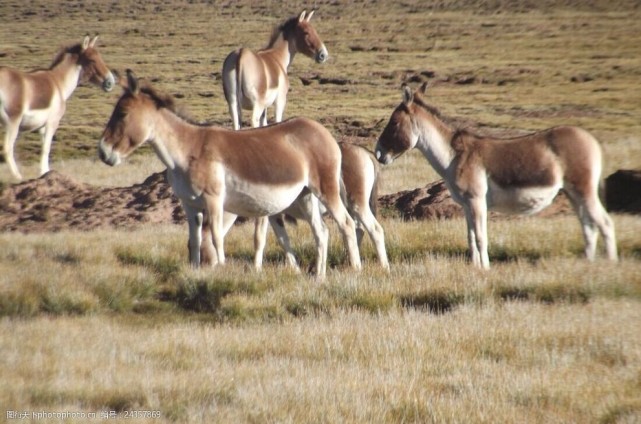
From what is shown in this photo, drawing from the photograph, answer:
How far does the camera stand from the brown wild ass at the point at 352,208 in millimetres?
12500

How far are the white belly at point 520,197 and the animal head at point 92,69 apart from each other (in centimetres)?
1306

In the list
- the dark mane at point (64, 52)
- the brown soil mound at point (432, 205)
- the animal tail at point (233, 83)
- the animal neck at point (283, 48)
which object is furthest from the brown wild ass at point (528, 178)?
the dark mane at point (64, 52)

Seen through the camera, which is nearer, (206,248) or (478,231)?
(478,231)

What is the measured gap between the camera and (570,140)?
1192cm

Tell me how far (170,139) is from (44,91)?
10805 mm

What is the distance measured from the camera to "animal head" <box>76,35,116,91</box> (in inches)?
909

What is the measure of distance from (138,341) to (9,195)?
993cm

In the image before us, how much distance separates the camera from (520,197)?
11.9 metres

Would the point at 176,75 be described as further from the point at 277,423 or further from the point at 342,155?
the point at 277,423

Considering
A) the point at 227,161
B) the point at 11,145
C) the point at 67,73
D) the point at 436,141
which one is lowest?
the point at 11,145

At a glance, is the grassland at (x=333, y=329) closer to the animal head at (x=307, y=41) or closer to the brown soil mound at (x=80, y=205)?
the brown soil mound at (x=80, y=205)

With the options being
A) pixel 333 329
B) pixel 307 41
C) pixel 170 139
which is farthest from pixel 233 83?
pixel 333 329

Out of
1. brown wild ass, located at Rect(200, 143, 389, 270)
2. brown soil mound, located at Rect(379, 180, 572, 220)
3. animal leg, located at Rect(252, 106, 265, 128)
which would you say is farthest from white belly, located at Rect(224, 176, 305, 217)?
animal leg, located at Rect(252, 106, 265, 128)

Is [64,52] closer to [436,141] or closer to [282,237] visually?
[282,237]
